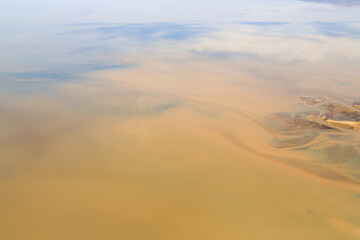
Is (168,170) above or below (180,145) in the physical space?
below

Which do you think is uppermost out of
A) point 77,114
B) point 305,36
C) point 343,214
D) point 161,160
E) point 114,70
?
point 305,36

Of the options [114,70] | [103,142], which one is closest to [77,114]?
[103,142]

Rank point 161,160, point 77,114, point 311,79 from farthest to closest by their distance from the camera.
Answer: point 311,79 < point 77,114 < point 161,160

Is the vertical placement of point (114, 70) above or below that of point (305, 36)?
below

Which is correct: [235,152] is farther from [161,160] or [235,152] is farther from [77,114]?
[77,114]

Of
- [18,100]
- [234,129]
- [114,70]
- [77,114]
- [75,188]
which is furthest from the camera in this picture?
[114,70]

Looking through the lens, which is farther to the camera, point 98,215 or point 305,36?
point 305,36

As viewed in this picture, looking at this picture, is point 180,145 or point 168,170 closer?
point 168,170

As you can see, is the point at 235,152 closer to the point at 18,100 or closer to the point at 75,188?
the point at 75,188
